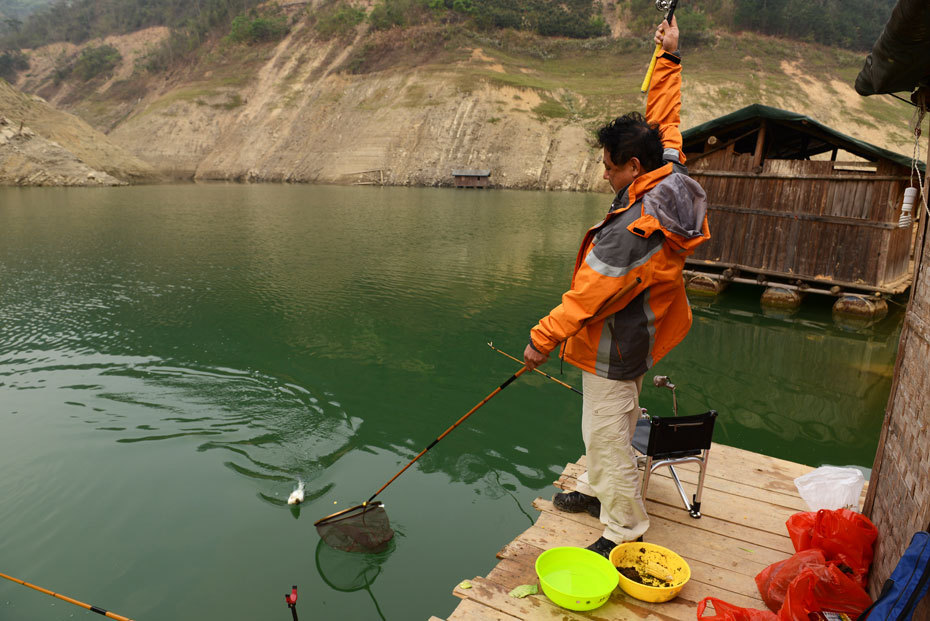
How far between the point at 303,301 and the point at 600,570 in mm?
11457

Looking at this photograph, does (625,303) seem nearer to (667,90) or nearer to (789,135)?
(667,90)

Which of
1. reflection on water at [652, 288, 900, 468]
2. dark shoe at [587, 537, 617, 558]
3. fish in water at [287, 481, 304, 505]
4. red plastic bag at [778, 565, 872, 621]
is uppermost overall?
red plastic bag at [778, 565, 872, 621]

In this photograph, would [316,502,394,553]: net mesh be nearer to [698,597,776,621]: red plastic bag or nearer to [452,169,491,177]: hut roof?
[698,597,776,621]: red plastic bag

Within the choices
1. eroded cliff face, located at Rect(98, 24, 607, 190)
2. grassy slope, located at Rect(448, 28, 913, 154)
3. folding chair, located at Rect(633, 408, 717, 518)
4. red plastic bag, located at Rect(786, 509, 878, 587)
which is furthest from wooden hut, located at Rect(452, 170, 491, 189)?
red plastic bag, located at Rect(786, 509, 878, 587)

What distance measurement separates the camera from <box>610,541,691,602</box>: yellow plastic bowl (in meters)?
3.23

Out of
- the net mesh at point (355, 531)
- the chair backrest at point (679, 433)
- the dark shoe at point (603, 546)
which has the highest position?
the chair backrest at point (679, 433)

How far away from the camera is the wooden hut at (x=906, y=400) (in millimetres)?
2699

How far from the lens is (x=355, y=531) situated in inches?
204

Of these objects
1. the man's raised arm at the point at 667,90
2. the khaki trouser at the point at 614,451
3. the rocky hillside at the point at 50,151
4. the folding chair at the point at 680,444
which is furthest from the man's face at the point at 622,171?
the rocky hillside at the point at 50,151

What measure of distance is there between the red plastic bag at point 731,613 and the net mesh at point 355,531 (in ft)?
9.91

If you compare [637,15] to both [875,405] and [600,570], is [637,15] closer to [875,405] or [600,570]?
[875,405]

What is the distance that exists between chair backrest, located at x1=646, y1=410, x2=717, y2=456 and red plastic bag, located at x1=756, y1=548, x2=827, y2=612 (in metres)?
0.96

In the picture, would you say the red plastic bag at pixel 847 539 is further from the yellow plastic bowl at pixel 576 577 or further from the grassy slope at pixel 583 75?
the grassy slope at pixel 583 75

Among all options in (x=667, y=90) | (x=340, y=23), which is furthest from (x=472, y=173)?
(x=667, y=90)
